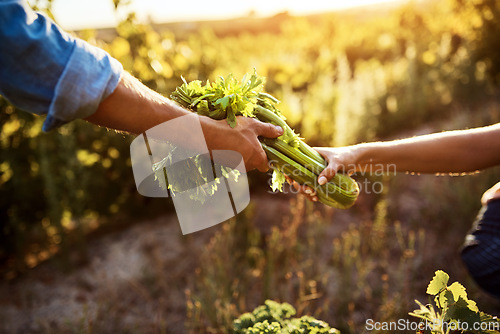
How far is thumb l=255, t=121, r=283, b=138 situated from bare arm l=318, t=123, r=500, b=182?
286 millimetres

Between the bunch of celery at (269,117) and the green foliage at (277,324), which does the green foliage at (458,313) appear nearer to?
the green foliage at (277,324)

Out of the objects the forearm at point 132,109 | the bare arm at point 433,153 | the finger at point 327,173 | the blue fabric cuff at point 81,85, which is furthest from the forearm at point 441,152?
the blue fabric cuff at point 81,85

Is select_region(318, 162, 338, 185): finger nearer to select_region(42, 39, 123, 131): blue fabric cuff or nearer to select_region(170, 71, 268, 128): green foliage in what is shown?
select_region(170, 71, 268, 128): green foliage

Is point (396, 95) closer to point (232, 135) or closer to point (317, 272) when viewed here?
point (317, 272)

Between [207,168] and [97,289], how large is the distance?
1967 millimetres

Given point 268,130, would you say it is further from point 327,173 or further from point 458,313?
point 458,313

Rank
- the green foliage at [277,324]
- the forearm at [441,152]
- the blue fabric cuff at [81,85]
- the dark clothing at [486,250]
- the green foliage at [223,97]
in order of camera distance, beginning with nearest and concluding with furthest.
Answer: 1. the blue fabric cuff at [81,85]
2. the green foliage at [277,324]
3. the green foliage at [223,97]
4. the forearm at [441,152]
5. the dark clothing at [486,250]

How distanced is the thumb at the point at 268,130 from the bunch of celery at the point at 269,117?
5 centimetres

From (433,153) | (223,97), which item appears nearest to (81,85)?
(223,97)

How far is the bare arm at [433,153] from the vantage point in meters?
1.68

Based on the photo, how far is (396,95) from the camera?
5.91 meters

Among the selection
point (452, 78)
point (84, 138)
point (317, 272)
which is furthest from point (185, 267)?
point (452, 78)

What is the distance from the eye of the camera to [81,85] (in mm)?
1156

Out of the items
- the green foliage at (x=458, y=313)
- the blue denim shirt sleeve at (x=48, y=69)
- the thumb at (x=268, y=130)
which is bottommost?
the green foliage at (x=458, y=313)
